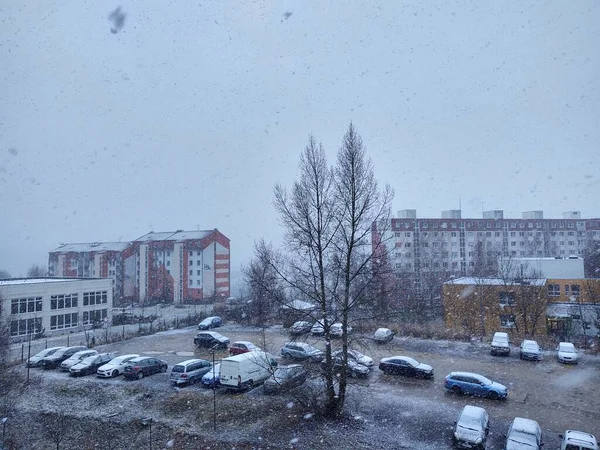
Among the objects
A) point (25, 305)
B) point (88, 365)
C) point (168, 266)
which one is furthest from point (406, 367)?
point (168, 266)

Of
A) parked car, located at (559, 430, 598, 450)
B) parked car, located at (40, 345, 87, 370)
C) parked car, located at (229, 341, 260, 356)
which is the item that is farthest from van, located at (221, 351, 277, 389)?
parked car, located at (40, 345, 87, 370)

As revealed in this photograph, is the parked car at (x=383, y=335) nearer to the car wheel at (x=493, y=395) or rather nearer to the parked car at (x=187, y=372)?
the car wheel at (x=493, y=395)

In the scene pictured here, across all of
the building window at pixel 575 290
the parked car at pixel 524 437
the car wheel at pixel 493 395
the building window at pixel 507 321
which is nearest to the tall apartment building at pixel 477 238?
the building window at pixel 575 290

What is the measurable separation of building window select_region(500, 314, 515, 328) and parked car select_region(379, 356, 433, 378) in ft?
51.7

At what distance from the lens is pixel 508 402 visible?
14.9 meters

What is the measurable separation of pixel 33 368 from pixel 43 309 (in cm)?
1503

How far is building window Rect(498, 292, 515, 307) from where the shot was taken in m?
30.0

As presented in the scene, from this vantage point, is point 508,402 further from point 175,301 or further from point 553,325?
point 175,301

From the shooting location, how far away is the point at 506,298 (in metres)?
30.4

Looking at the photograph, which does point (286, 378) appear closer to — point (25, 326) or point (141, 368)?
point (141, 368)

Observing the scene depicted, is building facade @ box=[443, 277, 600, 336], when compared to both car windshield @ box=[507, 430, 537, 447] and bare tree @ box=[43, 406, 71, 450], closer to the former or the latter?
car windshield @ box=[507, 430, 537, 447]

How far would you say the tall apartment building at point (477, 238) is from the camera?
6481 cm

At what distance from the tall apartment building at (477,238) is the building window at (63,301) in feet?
137

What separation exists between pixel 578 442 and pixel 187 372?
13.5 meters
